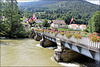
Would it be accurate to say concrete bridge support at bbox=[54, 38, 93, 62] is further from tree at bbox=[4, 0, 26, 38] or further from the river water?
tree at bbox=[4, 0, 26, 38]

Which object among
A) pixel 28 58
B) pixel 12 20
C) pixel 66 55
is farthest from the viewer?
pixel 12 20

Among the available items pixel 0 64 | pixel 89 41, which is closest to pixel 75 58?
pixel 89 41

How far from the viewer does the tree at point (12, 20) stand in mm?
40469

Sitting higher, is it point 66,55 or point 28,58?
point 66,55

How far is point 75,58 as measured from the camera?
14.1 m

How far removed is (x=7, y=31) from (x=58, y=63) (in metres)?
31.2

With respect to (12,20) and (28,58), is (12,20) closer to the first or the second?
(12,20)

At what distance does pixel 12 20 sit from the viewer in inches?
1614

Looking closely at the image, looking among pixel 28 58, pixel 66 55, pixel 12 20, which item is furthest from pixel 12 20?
pixel 66 55

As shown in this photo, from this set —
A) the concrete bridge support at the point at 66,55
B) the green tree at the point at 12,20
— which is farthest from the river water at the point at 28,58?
the green tree at the point at 12,20

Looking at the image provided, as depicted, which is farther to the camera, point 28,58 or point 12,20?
point 12,20

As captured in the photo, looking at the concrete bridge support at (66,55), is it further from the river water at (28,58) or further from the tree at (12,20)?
the tree at (12,20)

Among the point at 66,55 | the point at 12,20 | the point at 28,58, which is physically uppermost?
the point at 12,20

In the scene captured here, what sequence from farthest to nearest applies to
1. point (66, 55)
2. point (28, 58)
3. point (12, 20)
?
point (12, 20)
point (28, 58)
point (66, 55)
